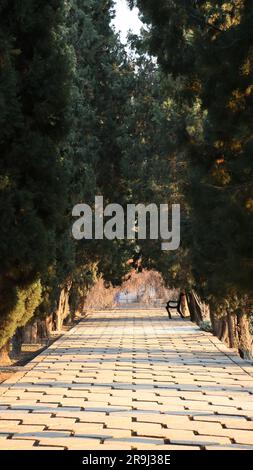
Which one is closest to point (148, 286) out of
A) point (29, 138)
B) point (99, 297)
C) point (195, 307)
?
point (99, 297)

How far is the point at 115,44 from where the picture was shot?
27906mm

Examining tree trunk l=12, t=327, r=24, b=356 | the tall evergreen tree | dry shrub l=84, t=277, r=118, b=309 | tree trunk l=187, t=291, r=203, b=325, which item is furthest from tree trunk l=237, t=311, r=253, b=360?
dry shrub l=84, t=277, r=118, b=309

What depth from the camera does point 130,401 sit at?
367 inches

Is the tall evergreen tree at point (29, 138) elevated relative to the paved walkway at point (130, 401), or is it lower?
elevated

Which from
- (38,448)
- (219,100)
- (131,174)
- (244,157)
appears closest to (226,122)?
(219,100)

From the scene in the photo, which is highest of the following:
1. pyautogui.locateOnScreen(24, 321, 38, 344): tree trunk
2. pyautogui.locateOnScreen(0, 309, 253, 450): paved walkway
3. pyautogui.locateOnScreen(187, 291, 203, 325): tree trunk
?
pyautogui.locateOnScreen(187, 291, 203, 325): tree trunk

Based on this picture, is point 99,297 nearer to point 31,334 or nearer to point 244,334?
point 31,334

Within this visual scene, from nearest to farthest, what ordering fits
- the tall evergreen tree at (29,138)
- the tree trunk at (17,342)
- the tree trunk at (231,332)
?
the tall evergreen tree at (29,138)
the tree trunk at (17,342)
the tree trunk at (231,332)

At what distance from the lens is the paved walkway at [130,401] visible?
6.76 meters

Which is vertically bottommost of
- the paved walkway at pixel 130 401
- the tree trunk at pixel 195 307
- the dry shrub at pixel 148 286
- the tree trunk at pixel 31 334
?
the paved walkway at pixel 130 401

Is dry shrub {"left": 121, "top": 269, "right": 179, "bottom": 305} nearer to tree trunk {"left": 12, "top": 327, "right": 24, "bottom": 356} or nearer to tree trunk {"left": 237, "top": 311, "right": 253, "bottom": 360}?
tree trunk {"left": 237, "top": 311, "right": 253, "bottom": 360}

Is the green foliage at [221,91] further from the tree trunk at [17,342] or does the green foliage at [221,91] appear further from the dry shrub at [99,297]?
the dry shrub at [99,297]

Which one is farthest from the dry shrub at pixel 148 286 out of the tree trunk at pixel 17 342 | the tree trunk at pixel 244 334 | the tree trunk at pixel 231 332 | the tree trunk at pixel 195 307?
the tree trunk at pixel 17 342

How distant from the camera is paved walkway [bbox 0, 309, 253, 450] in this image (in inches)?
266
